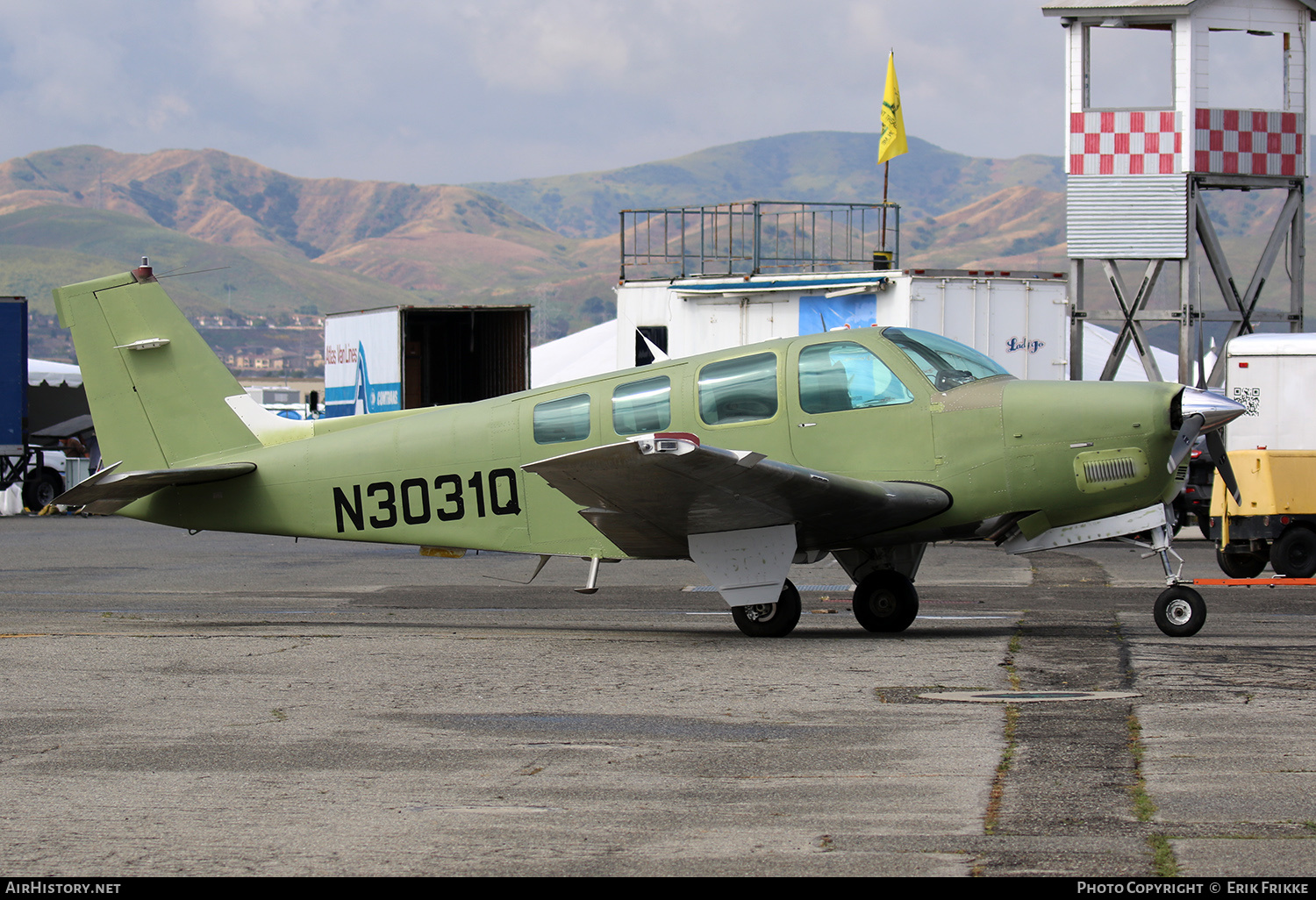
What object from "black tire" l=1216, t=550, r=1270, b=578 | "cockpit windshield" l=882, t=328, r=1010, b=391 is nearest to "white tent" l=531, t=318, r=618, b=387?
"black tire" l=1216, t=550, r=1270, b=578

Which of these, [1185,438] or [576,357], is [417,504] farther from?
[576,357]

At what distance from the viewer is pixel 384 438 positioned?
1194 cm

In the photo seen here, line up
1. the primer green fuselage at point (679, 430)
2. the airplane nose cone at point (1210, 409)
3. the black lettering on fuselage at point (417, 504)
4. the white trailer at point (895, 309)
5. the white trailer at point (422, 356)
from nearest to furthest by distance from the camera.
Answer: the airplane nose cone at point (1210, 409)
the primer green fuselage at point (679, 430)
the black lettering on fuselage at point (417, 504)
the white trailer at point (895, 309)
the white trailer at point (422, 356)

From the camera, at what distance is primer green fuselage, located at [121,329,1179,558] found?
1010 centimetres

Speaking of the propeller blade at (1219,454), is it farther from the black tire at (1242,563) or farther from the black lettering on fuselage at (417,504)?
the black tire at (1242,563)

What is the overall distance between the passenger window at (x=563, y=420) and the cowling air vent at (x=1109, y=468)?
3.95m

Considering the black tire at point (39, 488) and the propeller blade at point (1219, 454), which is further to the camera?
the black tire at point (39, 488)

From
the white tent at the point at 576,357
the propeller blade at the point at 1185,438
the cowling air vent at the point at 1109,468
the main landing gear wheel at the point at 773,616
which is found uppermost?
the white tent at the point at 576,357

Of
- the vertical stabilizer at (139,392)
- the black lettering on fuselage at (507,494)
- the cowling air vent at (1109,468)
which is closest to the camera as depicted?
the cowling air vent at (1109,468)

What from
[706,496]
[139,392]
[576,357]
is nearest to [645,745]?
[706,496]

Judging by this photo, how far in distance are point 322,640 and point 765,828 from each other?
6.40 metres

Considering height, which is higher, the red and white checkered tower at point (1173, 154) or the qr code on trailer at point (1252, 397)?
the red and white checkered tower at point (1173, 154)

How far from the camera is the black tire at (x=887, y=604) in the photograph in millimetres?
11133

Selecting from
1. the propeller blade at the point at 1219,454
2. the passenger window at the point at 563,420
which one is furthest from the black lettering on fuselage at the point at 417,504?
the propeller blade at the point at 1219,454
